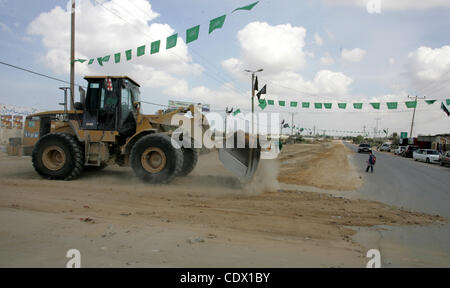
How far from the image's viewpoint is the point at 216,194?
26.4ft

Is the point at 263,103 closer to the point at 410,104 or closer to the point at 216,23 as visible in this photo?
the point at 410,104

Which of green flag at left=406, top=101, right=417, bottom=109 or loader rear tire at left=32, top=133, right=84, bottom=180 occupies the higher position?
green flag at left=406, top=101, right=417, bottom=109

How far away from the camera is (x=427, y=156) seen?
1190 inches

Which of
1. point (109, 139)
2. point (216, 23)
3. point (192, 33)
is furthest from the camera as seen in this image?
point (192, 33)

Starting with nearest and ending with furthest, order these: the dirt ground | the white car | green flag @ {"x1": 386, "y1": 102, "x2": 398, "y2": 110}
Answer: the dirt ground → green flag @ {"x1": 386, "y1": 102, "x2": 398, "y2": 110} → the white car

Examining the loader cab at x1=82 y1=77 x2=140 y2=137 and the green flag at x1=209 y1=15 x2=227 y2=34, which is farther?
the green flag at x1=209 y1=15 x2=227 y2=34

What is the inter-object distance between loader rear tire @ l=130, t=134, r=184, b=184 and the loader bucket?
1.35m

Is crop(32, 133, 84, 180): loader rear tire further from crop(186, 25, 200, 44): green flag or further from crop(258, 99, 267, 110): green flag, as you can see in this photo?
crop(258, 99, 267, 110): green flag

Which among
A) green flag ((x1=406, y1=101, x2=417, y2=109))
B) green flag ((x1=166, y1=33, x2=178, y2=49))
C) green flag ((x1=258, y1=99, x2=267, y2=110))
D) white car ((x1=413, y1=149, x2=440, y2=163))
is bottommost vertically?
white car ((x1=413, y1=149, x2=440, y2=163))

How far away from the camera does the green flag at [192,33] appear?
34.6ft

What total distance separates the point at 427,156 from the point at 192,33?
29051 mm

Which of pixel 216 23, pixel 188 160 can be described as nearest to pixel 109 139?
pixel 188 160

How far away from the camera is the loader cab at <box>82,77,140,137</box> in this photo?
31.5 feet

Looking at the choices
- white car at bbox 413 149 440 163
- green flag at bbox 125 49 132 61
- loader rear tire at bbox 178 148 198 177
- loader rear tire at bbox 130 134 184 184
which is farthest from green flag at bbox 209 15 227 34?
white car at bbox 413 149 440 163
